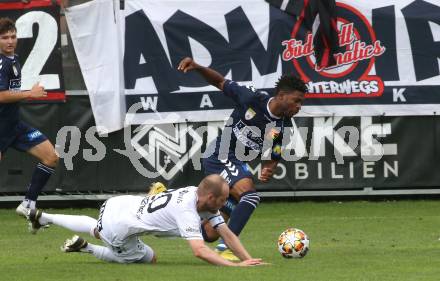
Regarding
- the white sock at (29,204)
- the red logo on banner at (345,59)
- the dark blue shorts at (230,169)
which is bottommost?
the white sock at (29,204)

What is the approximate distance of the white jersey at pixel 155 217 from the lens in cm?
1020

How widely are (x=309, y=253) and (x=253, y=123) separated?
1561mm

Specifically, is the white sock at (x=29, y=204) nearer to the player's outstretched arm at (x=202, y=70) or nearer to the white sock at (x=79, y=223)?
the white sock at (x=79, y=223)

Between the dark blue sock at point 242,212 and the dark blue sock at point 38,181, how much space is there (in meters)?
4.14

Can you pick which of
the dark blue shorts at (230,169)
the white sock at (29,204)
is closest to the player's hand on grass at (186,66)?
the dark blue shorts at (230,169)

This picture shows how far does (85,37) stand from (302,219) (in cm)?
487

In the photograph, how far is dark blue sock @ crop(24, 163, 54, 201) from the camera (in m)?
15.1

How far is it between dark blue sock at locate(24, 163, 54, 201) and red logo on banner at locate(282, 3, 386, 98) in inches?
199

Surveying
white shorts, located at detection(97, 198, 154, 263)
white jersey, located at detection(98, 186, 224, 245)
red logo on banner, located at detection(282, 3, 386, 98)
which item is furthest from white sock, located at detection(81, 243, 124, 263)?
red logo on banner, located at detection(282, 3, 386, 98)

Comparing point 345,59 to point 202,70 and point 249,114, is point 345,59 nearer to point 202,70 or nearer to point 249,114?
point 249,114

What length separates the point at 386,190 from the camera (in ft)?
61.6

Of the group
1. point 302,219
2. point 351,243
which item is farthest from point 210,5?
point 351,243

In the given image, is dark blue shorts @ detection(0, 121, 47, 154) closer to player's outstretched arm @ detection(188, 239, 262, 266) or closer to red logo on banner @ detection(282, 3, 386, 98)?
red logo on banner @ detection(282, 3, 386, 98)

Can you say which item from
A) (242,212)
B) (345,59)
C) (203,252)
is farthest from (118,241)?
(345,59)
